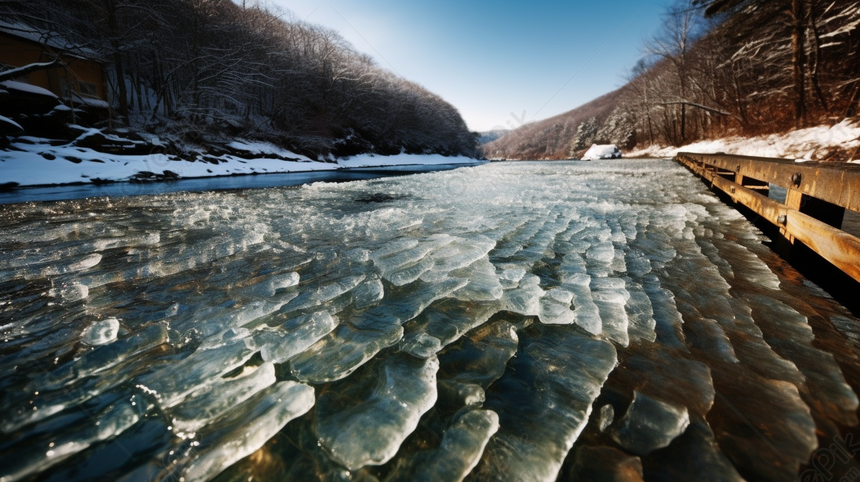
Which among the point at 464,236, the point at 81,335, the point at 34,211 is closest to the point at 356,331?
the point at 81,335

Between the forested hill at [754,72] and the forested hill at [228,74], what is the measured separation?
2505 centimetres

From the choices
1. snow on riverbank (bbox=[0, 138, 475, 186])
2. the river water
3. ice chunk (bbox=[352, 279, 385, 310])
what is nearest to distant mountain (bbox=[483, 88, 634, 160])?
snow on riverbank (bbox=[0, 138, 475, 186])

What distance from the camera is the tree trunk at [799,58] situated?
1451cm

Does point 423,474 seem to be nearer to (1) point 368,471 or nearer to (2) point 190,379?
(1) point 368,471

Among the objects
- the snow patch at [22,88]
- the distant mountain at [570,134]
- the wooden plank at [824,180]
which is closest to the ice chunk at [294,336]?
the wooden plank at [824,180]

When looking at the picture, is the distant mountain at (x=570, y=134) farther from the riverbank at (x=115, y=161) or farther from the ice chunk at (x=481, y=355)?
the ice chunk at (x=481, y=355)

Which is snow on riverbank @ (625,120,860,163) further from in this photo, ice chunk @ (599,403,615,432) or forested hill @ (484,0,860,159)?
ice chunk @ (599,403,615,432)

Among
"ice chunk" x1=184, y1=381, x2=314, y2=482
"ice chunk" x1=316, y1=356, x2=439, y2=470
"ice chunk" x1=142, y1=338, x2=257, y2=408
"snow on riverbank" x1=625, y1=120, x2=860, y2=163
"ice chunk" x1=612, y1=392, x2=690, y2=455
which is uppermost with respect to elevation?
"snow on riverbank" x1=625, y1=120, x2=860, y2=163

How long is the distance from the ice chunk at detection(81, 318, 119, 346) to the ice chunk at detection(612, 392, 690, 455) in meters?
2.05

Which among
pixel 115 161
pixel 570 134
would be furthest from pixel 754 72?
pixel 570 134

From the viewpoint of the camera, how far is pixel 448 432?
0.99m

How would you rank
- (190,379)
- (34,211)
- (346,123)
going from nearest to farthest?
(190,379), (34,211), (346,123)

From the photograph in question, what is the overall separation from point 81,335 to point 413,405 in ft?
5.18

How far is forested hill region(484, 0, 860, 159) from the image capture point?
1509cm
